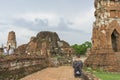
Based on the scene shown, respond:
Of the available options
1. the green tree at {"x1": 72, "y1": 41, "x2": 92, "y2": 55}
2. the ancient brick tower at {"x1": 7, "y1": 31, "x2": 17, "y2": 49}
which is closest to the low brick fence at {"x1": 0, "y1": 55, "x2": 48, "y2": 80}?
the ancient brick tower at {"x1": 7, "y1": 31, "x2": 17, "y2": 49}

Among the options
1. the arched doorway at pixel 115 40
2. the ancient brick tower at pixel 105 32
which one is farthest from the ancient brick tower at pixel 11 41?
the ancient brick tower at pixel 105 32

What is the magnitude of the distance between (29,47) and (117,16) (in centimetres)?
2309

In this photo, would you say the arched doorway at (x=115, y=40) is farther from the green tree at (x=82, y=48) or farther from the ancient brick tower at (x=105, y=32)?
the green tree at (x=82, y=48)

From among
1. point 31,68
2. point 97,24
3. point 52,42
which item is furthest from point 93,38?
point 52,42

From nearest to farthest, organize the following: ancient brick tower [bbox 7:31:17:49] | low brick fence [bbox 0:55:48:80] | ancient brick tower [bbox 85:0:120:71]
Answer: low brick fence [bbox 0:55:48:80] → ancient brick tower [bbox 85:0:120:71] → ancient brick tower [bbox 7:31:17:49]

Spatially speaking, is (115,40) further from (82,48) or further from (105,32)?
(82,48)

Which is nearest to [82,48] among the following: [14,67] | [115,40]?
[115,40]

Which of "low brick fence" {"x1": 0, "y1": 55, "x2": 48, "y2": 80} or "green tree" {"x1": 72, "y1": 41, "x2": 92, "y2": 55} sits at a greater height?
"green tree" {"x1": 72, "y1": 41, "x2": 92, "y2": 55}

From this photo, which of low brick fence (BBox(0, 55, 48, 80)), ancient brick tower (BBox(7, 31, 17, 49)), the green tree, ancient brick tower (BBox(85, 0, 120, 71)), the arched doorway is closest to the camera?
low brick fence (BBox(0, 55, 48, 80))

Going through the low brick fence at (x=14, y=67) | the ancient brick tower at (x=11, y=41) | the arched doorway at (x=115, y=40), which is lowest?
the low brick fence at (x=14, y=67)

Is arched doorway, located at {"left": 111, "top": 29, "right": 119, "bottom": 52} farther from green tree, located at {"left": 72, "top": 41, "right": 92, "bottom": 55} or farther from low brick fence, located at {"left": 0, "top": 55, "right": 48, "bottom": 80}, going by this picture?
green tree, located at {"left": 72, "top": 41, "right": 92, "bottom": 55}

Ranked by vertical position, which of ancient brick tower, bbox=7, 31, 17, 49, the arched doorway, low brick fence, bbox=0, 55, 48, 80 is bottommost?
low brick fence, bbox=0, 55, 48, 80

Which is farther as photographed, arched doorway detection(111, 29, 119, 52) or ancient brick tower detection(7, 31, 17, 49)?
ancient brick tower detection(7, 31, 17, 49)

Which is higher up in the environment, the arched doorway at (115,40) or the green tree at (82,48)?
the green tree at (82,48)
